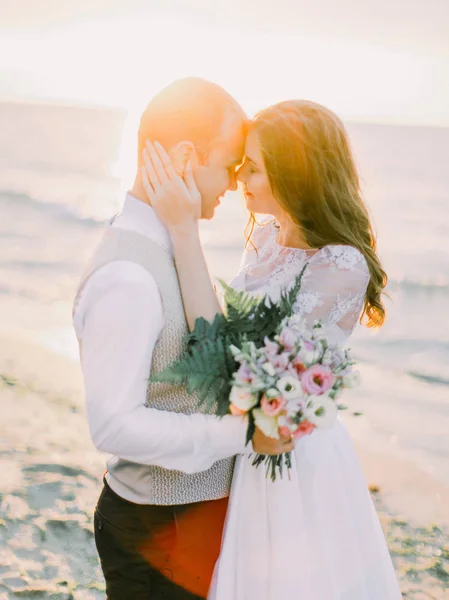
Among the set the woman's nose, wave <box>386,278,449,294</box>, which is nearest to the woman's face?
the woman's nose

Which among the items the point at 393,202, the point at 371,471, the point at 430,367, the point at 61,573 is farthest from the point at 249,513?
the point at 393,202

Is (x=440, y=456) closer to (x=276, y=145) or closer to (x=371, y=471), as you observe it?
(x=371, y=471)

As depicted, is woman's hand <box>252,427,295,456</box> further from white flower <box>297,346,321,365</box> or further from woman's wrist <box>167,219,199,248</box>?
woman's wrist <box>167,219,199,248</box>

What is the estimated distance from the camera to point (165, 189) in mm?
2686

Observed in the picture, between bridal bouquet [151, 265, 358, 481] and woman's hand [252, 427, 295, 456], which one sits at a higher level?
bridal bouquet [151, 265, 358, 481]

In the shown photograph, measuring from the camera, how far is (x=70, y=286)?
15.7m

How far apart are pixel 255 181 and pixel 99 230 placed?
792 inches

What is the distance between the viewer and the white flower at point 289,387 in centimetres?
230

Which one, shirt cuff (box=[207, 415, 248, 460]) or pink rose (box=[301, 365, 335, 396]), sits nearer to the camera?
pink rose (box=[301, 365, 335, 396])

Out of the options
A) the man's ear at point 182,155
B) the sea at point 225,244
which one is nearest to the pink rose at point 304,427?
the man's ear at point 182,155

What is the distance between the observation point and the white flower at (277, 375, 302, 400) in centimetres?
230

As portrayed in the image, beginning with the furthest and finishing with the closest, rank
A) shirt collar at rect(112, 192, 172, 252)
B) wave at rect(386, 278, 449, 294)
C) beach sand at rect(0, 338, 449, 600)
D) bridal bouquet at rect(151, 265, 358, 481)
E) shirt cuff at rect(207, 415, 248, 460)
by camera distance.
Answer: wave at rect(386, 278, 449, 294) → beach sand at rect(0, 338, 449, 600) → shirt collar at rect(112, 192, 172, 252) → shirt cuff at rect(207, 415, 248, 460) → bridal bouquet at rect(151, 265, 358, 481)

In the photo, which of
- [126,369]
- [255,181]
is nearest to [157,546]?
[126,369]

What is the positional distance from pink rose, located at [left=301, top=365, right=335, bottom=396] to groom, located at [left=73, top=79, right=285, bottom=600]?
A: 0.86 feet
